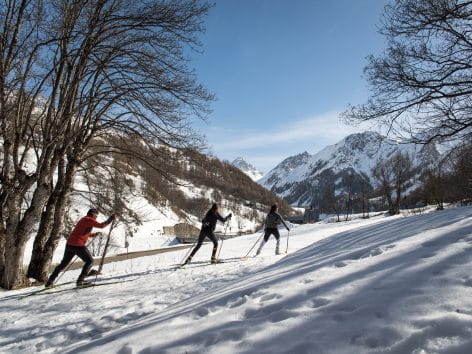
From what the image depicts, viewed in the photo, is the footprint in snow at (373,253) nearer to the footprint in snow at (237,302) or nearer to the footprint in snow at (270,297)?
the footprint in snow at (270,297)

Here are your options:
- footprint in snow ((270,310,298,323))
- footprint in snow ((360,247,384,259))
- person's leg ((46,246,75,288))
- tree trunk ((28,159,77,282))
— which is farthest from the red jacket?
footprint in snow ((360,247,384,259))

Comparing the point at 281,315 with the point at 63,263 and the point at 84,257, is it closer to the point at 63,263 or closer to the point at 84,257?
the point at 84,257

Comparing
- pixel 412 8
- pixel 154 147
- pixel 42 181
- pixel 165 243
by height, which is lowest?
pixel 165 243

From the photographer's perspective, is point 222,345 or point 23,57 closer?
point 222,345

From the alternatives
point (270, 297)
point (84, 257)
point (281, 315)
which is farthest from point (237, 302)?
point (84, 257)

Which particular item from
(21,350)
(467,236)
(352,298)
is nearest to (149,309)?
(21,350)

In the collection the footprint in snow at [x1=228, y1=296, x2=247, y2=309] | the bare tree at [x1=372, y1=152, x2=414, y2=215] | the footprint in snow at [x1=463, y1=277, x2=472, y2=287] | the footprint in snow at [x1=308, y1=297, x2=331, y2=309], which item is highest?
the bare tree at [x1=372, y1=152, x2=414, y2=215]

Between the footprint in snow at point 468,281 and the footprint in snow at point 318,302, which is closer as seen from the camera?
the footprint in snow at point 468,281

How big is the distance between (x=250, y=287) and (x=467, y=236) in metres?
3.07

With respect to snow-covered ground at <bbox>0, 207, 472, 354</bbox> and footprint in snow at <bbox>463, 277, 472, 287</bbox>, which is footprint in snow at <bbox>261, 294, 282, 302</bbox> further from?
footprint in snow at <bbox>463, 277, 472, 287</bbox>

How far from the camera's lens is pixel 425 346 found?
225cm

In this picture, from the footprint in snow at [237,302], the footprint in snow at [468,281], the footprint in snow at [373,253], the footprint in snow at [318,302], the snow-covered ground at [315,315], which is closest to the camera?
the snow-covered ground at [315,315]

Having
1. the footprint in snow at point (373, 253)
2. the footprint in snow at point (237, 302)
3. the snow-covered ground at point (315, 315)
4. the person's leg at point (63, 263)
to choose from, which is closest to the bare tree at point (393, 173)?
the footprint in snow at point (373, 253)

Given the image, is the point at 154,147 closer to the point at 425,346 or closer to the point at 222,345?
the point at 222,345
